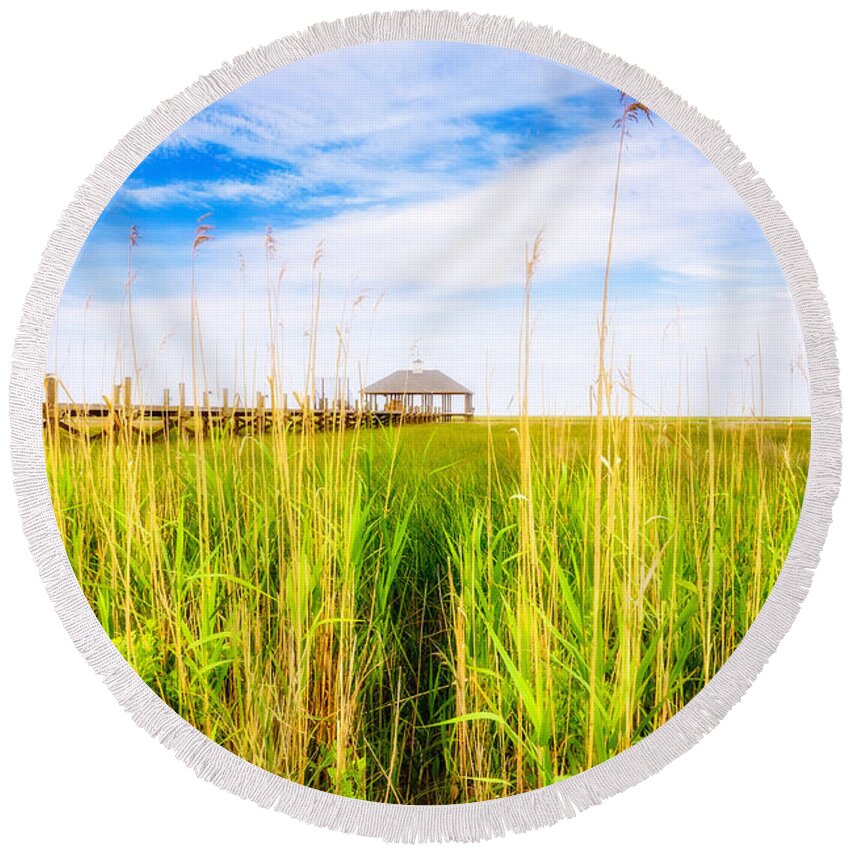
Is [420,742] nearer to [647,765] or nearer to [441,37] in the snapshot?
[647,765]

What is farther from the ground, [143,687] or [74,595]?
[74,595]

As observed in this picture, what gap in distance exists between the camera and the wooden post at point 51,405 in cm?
181

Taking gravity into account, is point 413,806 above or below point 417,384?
below

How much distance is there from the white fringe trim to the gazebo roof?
722 millimetres

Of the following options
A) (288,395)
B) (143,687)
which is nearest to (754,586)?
(288,395)

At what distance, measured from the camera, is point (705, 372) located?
5.85ft

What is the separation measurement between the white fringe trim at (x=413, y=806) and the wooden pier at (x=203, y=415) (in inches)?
2.7

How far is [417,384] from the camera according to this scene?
176 cm

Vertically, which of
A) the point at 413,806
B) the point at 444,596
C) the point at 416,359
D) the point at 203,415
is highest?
the point at 416,359

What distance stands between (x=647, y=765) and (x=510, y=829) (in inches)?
12.8

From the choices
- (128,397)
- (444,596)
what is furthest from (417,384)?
(128,397)

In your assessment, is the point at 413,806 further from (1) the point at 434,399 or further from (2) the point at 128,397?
(2) the point at 128,397

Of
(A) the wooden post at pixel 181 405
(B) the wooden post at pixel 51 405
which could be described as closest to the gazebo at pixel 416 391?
(A) the wooden post at pixel 181 405

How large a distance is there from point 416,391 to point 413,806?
0.89 meters
